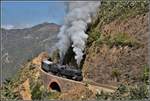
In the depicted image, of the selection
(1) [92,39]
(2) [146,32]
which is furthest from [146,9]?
(1) [92,39]

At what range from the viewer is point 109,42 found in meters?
19.6

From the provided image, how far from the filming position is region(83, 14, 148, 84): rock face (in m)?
A: 17.6

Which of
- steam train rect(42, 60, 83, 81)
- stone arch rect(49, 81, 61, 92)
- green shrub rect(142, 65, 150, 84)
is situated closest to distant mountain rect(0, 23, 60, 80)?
steam train rect(42, 60, 83, 81)

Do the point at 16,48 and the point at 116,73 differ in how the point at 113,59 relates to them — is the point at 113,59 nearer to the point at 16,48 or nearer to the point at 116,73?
the point at 116,73

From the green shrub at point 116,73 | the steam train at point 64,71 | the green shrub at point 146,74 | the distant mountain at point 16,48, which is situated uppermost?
the green shrub at point 146,74

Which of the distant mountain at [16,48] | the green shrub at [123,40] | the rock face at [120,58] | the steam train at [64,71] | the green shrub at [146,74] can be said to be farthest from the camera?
the distant mountain at [16,48]

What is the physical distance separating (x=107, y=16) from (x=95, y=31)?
1069 millimetres

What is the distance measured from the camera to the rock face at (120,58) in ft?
57.6

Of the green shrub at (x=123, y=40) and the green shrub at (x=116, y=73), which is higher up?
the green shrub at (x=123, y=40)

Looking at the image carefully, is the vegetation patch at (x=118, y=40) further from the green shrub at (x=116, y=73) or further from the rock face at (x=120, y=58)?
the green shrub at (x=116, y=73)

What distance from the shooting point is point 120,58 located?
1822 centimetres

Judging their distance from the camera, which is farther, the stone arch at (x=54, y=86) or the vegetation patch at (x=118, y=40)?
the stone arch at (x=54, y=86)

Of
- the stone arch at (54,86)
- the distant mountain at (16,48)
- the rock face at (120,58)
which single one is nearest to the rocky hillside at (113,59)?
the rock face at (120,58)

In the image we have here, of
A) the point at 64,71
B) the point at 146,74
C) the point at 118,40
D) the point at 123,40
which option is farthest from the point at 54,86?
the point at 146,74
